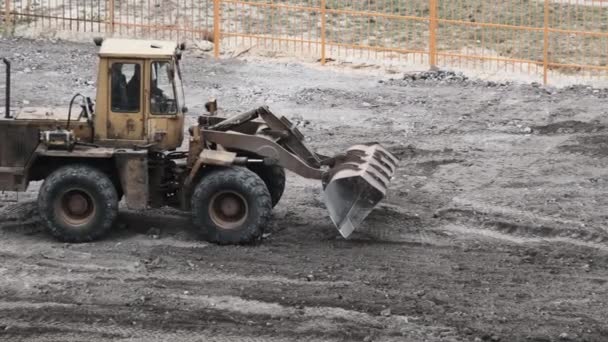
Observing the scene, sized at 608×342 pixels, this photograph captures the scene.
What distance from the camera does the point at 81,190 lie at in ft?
47.8

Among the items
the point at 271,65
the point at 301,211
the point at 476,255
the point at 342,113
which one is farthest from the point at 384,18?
the point at 476,255

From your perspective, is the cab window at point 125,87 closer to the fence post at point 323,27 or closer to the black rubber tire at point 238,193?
the black rubber tire at point 238,193

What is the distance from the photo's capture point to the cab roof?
14.5 meters

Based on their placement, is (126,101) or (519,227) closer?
(126,101)

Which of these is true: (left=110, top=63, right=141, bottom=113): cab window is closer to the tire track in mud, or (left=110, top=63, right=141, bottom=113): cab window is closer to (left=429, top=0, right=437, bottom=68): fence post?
the tire track in mud

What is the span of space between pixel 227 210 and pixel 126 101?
1.71m

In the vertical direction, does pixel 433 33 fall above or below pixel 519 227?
above

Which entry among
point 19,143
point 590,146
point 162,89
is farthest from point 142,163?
point 590,146

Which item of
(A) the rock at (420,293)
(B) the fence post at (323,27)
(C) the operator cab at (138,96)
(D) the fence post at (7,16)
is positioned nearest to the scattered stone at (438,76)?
(B) the fence post at (323,27)

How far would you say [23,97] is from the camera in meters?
21.1

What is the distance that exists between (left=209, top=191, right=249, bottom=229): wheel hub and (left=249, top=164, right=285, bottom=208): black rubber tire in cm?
97

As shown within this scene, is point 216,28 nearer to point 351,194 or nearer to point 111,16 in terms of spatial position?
point 111,16

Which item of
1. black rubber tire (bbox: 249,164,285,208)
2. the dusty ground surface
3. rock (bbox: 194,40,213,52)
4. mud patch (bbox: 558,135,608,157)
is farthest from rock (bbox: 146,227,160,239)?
rock (bbox: 194,40,213,52)

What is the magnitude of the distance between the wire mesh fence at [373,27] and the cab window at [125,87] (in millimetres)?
8810
